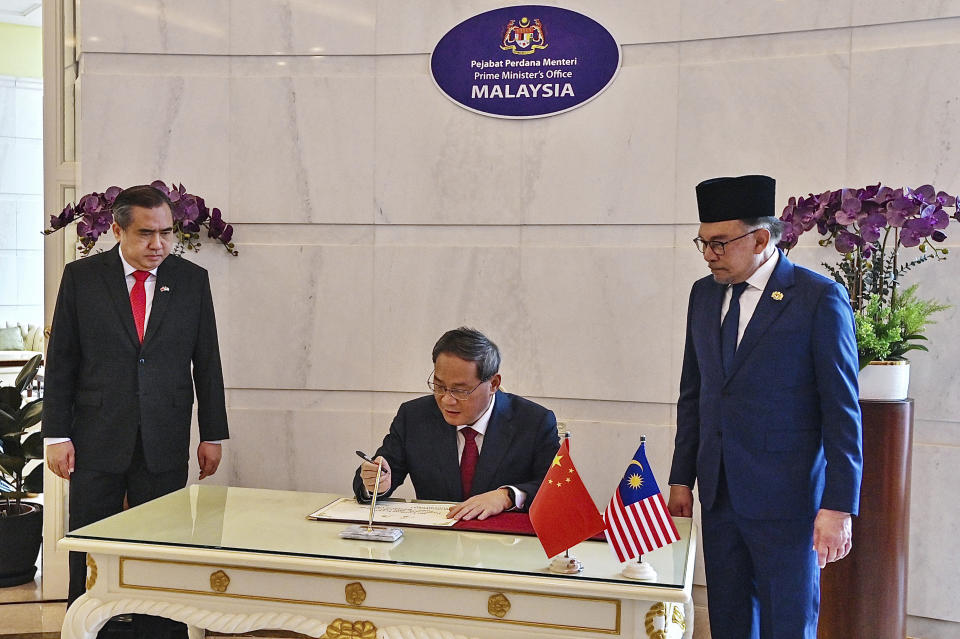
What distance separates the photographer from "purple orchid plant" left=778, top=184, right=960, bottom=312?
304 centimetres

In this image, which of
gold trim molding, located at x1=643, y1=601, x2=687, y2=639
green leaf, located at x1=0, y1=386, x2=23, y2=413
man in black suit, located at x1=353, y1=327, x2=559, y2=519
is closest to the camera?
gold trim molding, located at x1=643, y1=601, x2=687, y2=639

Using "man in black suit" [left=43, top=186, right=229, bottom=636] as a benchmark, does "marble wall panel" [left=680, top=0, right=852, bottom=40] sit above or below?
above

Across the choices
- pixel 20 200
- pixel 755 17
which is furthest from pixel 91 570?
pixel 20 200

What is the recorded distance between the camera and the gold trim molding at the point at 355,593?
2.15 metres

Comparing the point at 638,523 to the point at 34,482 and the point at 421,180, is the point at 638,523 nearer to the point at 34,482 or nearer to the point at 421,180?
the point at 421,180

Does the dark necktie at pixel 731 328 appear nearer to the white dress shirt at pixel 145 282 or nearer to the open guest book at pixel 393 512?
the open guest book at pixel 393 512

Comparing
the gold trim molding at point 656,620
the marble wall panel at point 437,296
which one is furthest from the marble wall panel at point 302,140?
the gold trim molding at point 656,620

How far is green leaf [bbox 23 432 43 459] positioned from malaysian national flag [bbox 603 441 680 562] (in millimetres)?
3210

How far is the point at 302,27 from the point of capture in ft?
14.1

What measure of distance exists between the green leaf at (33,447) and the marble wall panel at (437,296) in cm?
156

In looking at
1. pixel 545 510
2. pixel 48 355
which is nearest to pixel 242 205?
pixel 48 355

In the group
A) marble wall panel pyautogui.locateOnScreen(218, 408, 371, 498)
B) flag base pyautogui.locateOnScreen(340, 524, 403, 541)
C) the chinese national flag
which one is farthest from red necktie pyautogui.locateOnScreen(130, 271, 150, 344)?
the chinese national flag

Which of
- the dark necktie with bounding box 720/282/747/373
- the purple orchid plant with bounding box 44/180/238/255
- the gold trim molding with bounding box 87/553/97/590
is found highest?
the purple orchid plant with bounding box 44/180/238/255

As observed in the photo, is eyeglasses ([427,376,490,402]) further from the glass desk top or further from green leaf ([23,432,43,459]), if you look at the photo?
green leaf ([23,432,43,459])
